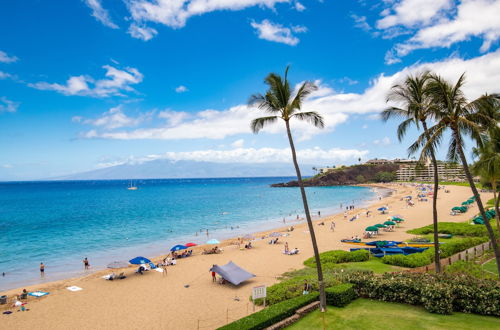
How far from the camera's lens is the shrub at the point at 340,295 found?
14078 mm

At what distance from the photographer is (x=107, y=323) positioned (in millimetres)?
16719

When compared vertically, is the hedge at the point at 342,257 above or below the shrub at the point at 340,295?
below

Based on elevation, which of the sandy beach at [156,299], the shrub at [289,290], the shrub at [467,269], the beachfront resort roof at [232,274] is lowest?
the sandy beach at [156,299]

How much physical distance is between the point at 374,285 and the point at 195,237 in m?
35.8

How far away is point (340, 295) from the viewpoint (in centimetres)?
1405

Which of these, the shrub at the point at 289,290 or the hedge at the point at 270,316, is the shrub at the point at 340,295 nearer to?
the hedge at the point at 270,316

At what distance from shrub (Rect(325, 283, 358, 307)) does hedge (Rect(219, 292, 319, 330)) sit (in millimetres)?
684

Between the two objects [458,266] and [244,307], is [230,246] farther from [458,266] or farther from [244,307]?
[458,266]

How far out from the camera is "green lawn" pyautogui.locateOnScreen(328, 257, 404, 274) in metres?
21.4

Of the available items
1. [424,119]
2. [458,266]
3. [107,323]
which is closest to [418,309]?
[458,266]

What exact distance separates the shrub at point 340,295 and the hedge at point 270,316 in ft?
2.25

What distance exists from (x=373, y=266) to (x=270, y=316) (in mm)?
12982

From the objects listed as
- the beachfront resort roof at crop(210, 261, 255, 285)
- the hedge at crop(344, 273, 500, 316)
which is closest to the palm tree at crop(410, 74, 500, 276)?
the hedge at crop(344, 273, 500, 316)

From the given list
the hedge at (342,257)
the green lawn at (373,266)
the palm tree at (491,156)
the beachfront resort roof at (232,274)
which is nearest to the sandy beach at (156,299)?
the beachfront resort roof at (232,274)
